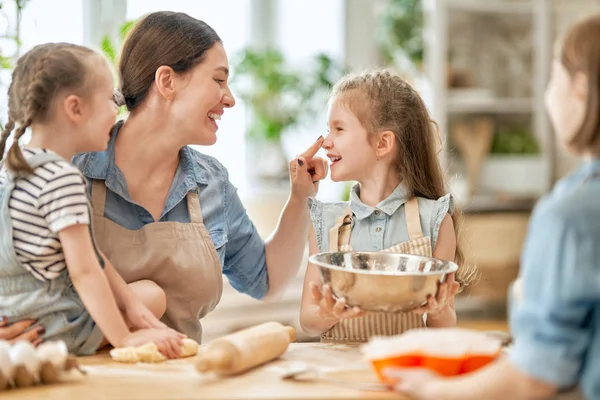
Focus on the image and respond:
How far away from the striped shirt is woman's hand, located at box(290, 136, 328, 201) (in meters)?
0.69

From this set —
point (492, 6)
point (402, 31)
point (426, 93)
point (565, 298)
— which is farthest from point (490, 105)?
point (565, 298)

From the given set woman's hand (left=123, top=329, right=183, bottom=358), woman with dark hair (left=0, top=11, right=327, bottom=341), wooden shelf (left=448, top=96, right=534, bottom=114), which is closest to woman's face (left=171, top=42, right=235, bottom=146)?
woman with dark hair (left=0, top=11, right=327, bottom=341)

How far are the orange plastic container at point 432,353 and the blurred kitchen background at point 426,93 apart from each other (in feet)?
9.95

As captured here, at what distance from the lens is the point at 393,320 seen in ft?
6.24

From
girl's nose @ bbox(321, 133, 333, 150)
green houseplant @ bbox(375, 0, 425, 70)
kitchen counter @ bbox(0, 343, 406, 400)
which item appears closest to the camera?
kitchen counter @ bbox(0, 343, 406, 400)

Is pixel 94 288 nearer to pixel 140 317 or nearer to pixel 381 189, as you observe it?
pixel 140 317

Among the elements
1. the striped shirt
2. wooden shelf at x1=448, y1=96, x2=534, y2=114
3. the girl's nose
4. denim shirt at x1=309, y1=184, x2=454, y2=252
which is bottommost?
denim shirt at x1=309, y1=184, x2=454, y2=252

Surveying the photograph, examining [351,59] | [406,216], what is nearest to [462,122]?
[351,59]

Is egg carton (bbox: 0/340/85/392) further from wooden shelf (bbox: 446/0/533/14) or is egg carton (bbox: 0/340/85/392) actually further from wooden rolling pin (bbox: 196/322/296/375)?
wooden shelf (bbox: 446/0/533/14)

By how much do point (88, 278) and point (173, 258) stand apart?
422mm

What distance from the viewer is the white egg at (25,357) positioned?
134 cm

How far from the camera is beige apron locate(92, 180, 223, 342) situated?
189 centimetres

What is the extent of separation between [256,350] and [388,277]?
0.92 feet

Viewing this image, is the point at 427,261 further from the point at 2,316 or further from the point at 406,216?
the point at 2,316
